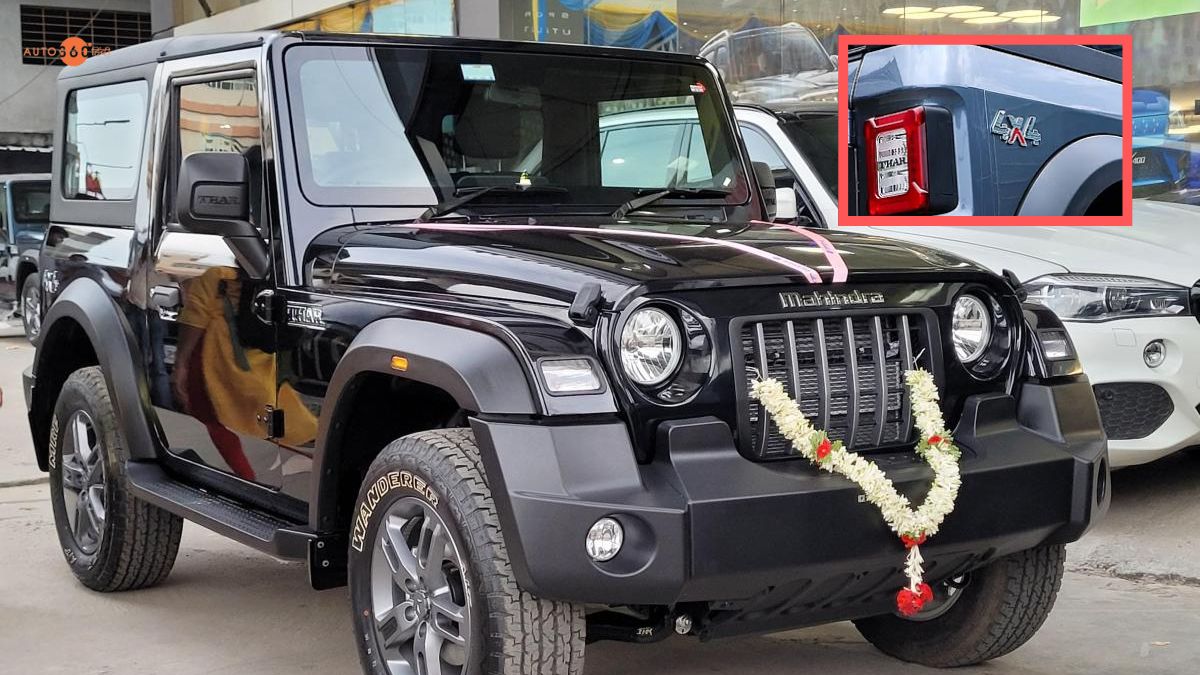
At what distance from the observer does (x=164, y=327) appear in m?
5.03

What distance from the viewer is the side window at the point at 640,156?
186 inches

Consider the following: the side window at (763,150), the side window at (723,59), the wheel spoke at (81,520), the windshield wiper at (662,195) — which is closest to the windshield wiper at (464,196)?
the windshield wiper at (662,195)

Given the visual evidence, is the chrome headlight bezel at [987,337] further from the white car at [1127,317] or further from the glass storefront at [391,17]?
the glass storefront at [391,17]

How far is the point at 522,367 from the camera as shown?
3.32m

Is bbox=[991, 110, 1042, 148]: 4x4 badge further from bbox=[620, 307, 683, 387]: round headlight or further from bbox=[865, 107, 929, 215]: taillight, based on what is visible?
bbox=[620, 307, 683, 387]: round headlight

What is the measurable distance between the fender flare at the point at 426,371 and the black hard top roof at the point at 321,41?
1146 mm

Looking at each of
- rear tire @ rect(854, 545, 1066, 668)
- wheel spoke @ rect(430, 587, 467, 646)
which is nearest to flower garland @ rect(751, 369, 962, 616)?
rear tire @ rect(854, 545, 1066, 668)

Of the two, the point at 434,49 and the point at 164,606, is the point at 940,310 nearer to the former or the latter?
the point at 434,49

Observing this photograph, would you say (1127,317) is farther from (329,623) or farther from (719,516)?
(719,516)

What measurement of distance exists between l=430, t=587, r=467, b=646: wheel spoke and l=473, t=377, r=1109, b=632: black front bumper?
13.1 inches

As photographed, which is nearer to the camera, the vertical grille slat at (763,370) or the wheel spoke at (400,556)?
the vertical grille slat at (763,370)

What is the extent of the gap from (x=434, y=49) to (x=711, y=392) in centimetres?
172

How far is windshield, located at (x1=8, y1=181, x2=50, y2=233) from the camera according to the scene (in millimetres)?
17141

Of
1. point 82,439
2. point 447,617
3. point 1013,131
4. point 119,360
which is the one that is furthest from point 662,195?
point 1013,131
